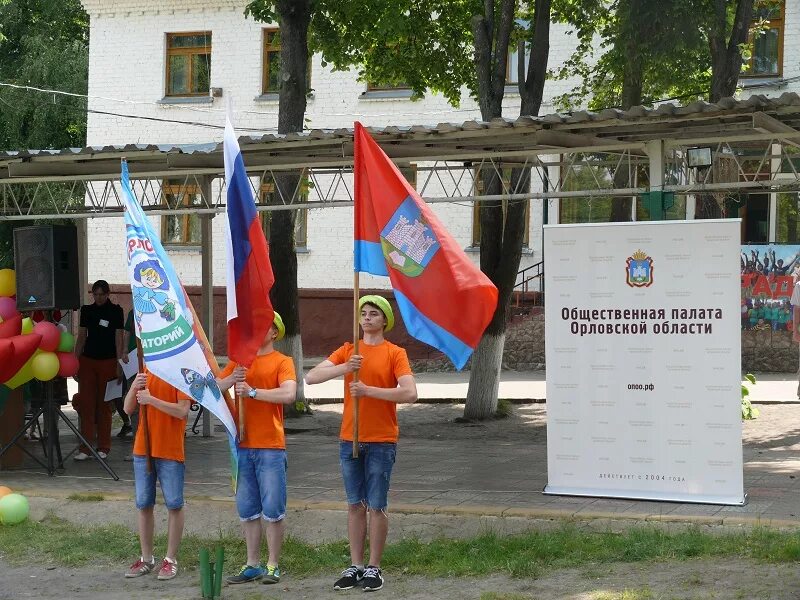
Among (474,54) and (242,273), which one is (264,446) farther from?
(474,54)

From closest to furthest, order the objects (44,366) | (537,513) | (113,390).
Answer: (537,513)
(44,366)
(113,390)

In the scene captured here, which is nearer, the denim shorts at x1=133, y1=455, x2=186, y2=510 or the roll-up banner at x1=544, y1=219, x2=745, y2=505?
the denim shorts at x1=133, y1=455, x2=186, y2=510

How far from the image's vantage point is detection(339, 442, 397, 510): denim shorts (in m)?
7.38

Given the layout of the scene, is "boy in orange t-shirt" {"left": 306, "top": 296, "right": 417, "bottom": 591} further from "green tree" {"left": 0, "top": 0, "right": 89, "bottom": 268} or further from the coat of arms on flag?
"green tree" {"left": 0, "top": 0, "right": 89, "bottom": 268}

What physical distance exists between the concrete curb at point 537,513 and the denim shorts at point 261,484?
185 centimetres

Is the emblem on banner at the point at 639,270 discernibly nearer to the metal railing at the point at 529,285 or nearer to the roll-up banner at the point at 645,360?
the roll-up banner at the point at 645,360

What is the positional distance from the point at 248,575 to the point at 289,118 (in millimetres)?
9480

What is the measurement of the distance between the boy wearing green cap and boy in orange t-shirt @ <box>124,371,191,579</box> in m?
0.48

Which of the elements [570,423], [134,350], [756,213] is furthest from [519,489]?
[756,213]

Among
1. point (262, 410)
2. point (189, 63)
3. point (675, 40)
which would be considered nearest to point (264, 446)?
point (262, 410)

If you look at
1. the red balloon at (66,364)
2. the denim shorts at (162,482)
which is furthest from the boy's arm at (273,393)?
the red balloon at (66,364)

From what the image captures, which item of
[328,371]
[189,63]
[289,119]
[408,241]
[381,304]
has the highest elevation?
[189,63]

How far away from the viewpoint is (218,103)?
92.3ft

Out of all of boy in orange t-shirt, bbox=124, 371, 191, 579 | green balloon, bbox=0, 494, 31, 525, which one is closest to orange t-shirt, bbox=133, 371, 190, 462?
boy in orange t-shirt, bbox=124, 371, 191, 579
